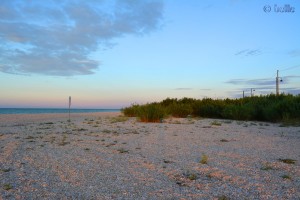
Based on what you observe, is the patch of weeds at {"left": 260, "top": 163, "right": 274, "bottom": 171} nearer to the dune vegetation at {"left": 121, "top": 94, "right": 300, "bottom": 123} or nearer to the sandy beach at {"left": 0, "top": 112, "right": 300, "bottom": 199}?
the sandy beach at {"left": 0, "top": 112, "right": 300, "bottom": 199}

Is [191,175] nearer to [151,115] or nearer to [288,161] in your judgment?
[288,161]

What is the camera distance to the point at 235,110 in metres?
17.9

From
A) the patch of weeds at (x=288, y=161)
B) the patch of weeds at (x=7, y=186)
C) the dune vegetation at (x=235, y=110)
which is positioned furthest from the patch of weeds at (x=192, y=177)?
the dune vegetation at (x=235, y=110)

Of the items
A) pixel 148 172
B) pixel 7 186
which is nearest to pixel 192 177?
pixel 148 172

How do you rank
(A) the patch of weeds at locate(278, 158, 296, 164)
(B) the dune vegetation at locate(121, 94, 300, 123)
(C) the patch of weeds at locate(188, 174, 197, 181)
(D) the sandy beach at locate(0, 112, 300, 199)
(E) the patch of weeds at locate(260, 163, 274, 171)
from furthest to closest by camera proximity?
1. (B) the dune vegetation at locate(121, 94, 300, 123)
2. (A) the patch of weeds at locate(278, 158, 296, 164)
3. (E) the patch of weeds at locate(260, 163, 274, 171)
4. (C) the patch of weeds at locate(188, 174, 197, 181)
5. (D) the sandy beach at locate(0, 112, 300, 199)

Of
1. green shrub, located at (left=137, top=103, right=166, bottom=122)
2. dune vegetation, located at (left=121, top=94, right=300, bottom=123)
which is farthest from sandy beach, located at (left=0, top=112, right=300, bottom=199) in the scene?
dune vegetation, located at (left=121, top=94, right=300, bottom=123)

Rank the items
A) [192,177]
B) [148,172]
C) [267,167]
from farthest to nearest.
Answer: [267,167] → [148,172] → [192,177]

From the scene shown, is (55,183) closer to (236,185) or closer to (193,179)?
(193,179)

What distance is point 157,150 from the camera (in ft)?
20.8

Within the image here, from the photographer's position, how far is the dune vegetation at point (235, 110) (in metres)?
15.2

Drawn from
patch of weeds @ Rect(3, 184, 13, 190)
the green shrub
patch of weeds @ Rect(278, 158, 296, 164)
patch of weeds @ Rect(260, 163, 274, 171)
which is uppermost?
the green shrub

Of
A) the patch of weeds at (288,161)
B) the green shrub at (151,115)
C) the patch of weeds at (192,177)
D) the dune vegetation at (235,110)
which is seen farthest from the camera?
the dune vegetation at (235,110)

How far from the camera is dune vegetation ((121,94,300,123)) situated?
15180 mm

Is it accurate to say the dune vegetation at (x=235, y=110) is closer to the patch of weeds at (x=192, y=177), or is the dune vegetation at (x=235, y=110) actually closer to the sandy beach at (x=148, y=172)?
the sandy beach at (x=148, y=172)
